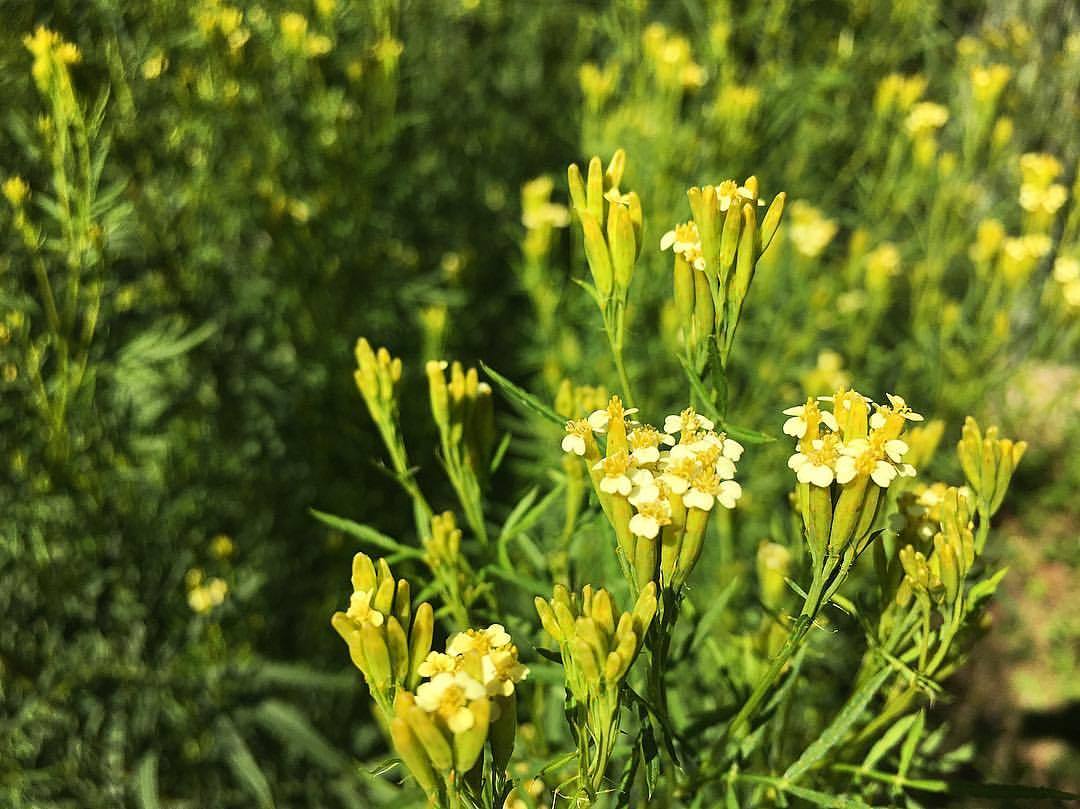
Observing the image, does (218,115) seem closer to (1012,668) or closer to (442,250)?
(442,250)

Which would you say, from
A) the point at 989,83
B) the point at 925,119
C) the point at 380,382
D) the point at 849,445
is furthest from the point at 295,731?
the point at 989,83

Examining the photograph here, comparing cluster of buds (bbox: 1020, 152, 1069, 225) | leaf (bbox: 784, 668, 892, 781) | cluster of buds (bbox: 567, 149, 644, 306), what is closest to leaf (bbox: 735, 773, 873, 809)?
leaf (bbox: 784, 668, 892, 781)

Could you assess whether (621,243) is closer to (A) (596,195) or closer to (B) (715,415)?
(A) (596,195)

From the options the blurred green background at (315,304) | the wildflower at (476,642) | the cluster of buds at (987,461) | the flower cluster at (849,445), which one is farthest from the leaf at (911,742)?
the blurred green background at (315,304)

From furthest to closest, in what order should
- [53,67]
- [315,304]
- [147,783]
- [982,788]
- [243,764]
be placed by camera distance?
[315,304]
[243,764]
[147,783]
[53,67]
[982,788]

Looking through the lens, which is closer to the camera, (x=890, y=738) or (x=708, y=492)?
(x=708, y=492)

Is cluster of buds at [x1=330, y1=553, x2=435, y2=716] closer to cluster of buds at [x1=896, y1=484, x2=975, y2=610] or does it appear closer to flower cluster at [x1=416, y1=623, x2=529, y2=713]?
flower cluster at [x1=416, y1=623, x2=529, y2=713]
